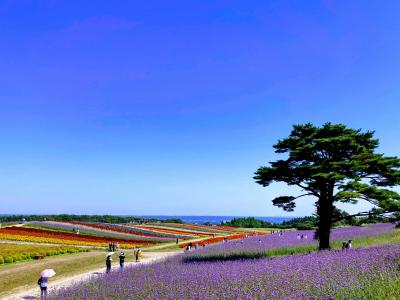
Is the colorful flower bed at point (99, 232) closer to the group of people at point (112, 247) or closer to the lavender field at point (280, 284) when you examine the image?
the group of people at point (112, 247)

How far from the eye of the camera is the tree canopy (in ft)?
62.1

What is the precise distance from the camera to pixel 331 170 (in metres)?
19.5

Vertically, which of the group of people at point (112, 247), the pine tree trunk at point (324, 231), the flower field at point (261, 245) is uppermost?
the pine tree trunk at point (324, 231)

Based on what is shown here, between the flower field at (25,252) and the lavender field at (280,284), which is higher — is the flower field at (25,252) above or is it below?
below

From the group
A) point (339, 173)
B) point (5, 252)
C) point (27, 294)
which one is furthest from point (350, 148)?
point (5, 252)

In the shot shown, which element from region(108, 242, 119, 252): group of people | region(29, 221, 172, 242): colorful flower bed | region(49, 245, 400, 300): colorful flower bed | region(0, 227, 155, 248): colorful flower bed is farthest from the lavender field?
region(29, 221, 172, 242): colorful flower bed

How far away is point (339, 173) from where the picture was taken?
772 inches

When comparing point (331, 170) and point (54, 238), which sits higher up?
point (331, 170)

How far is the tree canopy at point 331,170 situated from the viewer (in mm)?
18922

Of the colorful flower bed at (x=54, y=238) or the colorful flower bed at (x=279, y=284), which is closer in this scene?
the colorful flower bed at (x=279, y=284)

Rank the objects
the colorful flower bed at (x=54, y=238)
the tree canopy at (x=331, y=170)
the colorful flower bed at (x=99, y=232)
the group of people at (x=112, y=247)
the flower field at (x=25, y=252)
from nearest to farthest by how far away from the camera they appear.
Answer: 1. the tree canopy at (x=331, y=170)
2. the flower field at (x=25, y=252)
3. the group of people at (x=112, y=247)
4. the colorful flower bed at (x=54, y=238)
5. the colorful flower bed at (x=99, y=232)

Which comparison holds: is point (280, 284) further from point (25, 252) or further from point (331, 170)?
point (25, 252)

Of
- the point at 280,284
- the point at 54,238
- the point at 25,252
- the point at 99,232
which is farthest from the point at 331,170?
the point at 99,232

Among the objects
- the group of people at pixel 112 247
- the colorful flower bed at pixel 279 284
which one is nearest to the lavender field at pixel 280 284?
the colorful flower bed at pixel 279 284
